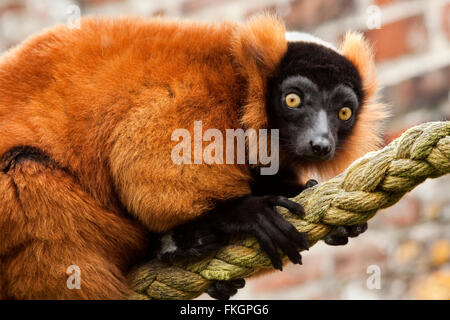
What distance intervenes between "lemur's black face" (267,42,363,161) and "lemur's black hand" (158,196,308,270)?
36cm

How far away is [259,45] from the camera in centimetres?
280

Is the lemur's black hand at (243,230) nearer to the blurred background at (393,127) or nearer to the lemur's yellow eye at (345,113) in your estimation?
the lemur's yellow eye at (345,113)

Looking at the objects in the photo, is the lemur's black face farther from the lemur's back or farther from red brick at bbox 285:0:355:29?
red brick at bbox 285:0:355:29

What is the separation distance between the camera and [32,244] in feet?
7.86

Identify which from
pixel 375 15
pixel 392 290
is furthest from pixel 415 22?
pixel 392 290

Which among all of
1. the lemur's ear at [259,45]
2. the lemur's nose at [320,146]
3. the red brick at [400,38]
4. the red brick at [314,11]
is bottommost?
the lemur's nose at [320,146]

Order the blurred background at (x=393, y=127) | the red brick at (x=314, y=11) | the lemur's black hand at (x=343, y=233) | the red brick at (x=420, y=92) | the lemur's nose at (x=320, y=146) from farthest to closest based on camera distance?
the red brick at (x=314, y=11) → the red brick at (x=420, y=92) → the blurred background at (x=393, y=127) → the lemur's nose at (x=320, y=146) → the lemur's black hand at (x=343, y=233)

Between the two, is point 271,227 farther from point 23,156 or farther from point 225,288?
point 23,156

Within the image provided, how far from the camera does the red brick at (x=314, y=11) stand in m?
4.45

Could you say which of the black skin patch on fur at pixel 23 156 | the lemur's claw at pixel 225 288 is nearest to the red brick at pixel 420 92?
the lemur's claw at pixel 225 288

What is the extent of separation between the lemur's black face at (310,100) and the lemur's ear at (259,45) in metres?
0.05

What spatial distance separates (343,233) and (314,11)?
7.97 feet
